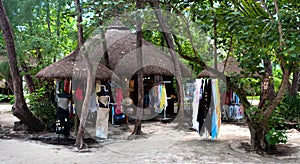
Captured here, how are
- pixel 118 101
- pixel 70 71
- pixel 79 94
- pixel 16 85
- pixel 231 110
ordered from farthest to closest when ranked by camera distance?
pixel 231 110, pixel 118 101, pixel 79 94, pixel 16 85, pixel 70 71

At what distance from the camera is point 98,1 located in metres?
6.06

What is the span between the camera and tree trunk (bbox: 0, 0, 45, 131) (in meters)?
7.08

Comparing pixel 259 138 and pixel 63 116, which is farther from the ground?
pixel 63 116

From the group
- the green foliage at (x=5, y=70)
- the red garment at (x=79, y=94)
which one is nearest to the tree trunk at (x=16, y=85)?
the red garment at (x=79, y=94)

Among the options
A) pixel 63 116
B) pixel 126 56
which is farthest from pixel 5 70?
pixel 126 56

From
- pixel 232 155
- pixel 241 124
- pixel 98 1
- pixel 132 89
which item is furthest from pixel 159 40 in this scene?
pixel 232 155

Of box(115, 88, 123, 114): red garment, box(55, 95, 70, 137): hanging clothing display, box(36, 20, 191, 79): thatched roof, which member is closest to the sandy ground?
box(55, 95, 70, 137): hanging clothing display

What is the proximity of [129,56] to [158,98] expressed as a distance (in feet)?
4.88

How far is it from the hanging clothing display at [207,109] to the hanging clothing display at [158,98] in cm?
276

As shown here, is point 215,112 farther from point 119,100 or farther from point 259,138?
point 119,100

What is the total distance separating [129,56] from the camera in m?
9.41

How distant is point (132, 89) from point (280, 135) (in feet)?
17.4

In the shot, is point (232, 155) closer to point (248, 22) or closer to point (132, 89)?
point (248, 22)

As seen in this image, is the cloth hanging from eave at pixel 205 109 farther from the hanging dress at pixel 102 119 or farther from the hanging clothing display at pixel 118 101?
the hanging clothing display at pixel 118 101
